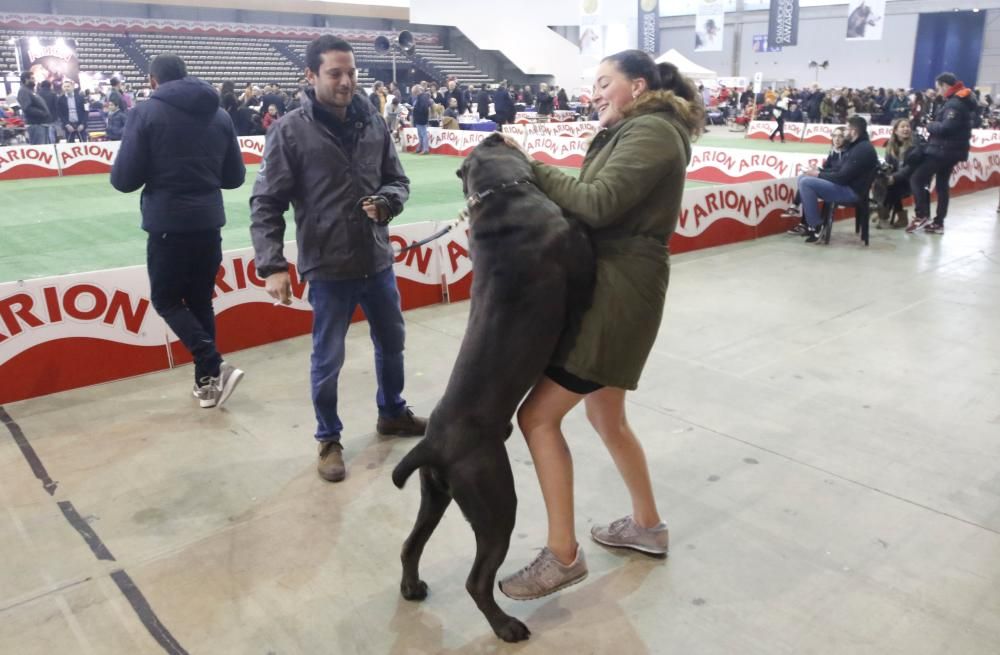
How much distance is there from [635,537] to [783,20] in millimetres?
27397

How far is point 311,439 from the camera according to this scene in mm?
3926

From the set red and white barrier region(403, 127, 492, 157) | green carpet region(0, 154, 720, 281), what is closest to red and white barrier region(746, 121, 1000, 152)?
red and white barrier region(403, 127, 492, 157)

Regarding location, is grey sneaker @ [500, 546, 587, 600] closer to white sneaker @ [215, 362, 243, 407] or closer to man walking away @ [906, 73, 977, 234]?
white sneaker @ [215, 362, 243, 407]

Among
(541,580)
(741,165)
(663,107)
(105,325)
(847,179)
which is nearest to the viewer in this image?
(663,107)

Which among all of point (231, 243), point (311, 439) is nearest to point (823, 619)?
point (311, 439)

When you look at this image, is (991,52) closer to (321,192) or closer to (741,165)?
(741,165)

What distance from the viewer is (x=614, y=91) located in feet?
7.43

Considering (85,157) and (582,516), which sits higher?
(85,157)

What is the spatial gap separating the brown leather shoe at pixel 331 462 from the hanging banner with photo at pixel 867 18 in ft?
81.7

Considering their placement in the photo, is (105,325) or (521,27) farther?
(521,27)

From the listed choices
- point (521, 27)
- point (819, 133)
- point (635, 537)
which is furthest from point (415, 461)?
point (521, 27)

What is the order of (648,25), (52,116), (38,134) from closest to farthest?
(38,134)
(52,116)
(648,25)

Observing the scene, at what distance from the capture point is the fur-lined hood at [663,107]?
7.29ft

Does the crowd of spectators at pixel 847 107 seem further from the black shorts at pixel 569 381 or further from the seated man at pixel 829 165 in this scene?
the black shorts at pixel 569 381
